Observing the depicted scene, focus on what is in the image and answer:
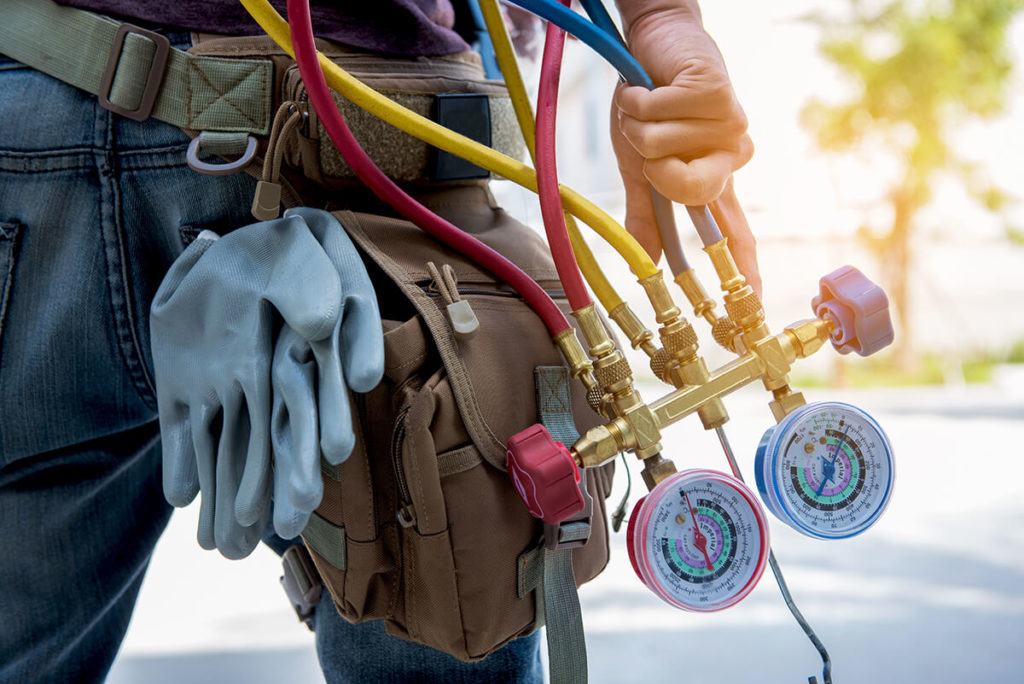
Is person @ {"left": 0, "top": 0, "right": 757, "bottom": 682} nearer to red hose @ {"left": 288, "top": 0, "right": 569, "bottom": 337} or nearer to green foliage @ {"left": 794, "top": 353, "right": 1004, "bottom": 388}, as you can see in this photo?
red hose @ {"left": 288, "top": 0, "right": 569, "bottom": 337}

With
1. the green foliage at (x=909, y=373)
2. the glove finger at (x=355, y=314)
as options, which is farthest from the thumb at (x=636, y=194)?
the green foliage at (x=909, y=373)

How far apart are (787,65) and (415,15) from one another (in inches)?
206

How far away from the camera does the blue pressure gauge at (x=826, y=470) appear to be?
54 centimetres

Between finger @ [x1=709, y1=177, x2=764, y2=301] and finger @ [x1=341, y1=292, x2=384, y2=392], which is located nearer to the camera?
finger @ [x1=341, y1=292, x2=384, y2=392]

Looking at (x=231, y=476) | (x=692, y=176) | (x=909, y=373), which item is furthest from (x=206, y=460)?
(x=909, y=373)

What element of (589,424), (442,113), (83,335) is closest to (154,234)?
(83,335)

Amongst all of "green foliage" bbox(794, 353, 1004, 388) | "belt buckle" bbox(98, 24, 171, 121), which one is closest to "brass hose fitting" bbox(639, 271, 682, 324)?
"belt buckle" bbox(98, 24, 171, 121)

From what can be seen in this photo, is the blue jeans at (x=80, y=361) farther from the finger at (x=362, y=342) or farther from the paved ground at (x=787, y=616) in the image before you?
the paved ground at (x=787, y=616)

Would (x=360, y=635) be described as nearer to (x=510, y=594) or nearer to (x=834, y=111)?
(x=510, y=594)

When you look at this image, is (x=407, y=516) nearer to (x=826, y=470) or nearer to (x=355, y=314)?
(x=355, y=314)

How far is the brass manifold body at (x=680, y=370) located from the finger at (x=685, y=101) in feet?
0.29

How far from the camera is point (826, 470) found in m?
0.55

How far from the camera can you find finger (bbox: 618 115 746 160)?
0.53m

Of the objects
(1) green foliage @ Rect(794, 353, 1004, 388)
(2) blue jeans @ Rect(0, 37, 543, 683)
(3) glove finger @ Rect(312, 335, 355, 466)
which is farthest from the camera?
(1) green foliage @ Rect(794, 353, 1004, 388)
